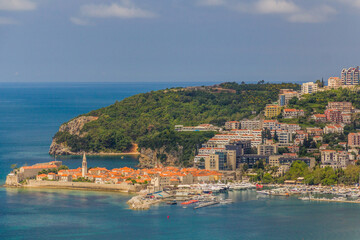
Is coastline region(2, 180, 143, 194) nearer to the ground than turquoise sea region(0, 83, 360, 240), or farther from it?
farther from it

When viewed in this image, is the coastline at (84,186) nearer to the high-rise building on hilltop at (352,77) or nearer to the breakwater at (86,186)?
the breakwater at (86,186)

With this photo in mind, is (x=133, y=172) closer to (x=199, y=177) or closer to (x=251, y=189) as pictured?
(x=199, y=177)

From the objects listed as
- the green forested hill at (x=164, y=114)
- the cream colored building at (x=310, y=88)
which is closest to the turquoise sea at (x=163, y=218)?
the green forested hill at (x=164, y=114)

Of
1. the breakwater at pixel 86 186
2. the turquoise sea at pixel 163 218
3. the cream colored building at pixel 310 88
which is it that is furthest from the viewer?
the cream colored building at pixel 310 88

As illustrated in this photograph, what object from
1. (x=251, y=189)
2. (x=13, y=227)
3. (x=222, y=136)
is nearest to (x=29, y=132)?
(x=222, y=136)

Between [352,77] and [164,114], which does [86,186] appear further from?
[352,77]

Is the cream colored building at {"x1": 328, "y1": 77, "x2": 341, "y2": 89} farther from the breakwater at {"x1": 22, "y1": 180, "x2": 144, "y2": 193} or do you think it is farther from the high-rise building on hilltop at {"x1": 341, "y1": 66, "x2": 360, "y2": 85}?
the breakwater at {"x1": 22, "y1": 180, "x2": 144, "y2": 193}

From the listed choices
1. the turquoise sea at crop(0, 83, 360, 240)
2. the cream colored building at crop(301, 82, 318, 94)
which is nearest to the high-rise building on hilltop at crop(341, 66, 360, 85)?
the cream colored building at crop(301, 82, 318, 94)

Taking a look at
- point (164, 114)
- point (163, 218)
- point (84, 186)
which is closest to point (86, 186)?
point (84, 186)
